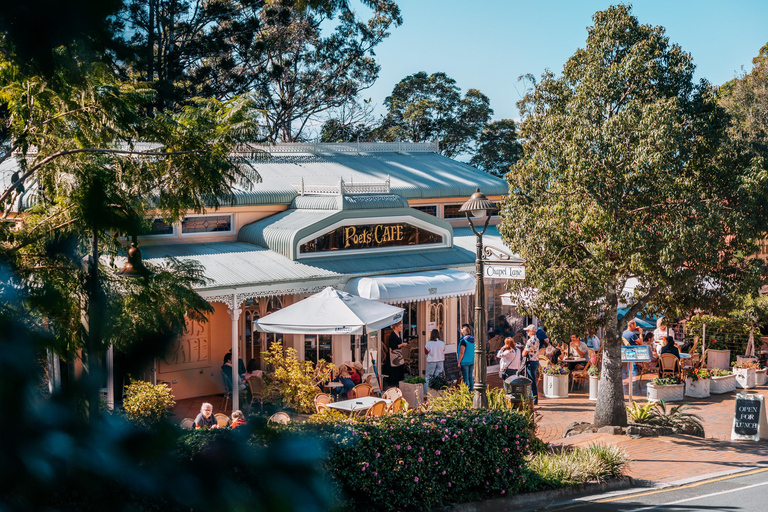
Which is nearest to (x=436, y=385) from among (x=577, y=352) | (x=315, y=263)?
(x=315, y=263)

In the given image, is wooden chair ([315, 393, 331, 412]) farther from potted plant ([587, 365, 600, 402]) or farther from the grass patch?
potted plant ([587, 365, 600, 402])

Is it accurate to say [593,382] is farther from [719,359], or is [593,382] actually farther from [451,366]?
[719,359]

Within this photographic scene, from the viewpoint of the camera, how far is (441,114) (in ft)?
136

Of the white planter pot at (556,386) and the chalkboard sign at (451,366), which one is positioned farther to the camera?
the chalkboard sign at (451,366)

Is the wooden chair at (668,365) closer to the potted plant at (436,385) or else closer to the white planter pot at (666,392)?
the white planter pot at (666,392)

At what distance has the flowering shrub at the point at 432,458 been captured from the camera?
8328mm

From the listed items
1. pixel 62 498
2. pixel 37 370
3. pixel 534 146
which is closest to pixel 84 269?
pixel 37 370

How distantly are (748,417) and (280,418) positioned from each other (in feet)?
39.4

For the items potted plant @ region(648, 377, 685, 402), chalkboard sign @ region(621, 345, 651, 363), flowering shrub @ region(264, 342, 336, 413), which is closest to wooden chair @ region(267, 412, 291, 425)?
flowering shrub @ region(264, 342, 336, 413)

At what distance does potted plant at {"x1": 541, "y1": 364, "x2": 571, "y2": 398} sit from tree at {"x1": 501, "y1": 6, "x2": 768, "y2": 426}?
12.6 feet

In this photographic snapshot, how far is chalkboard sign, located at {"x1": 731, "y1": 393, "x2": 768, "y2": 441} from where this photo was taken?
12617mm

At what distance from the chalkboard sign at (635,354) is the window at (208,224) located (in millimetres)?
9145

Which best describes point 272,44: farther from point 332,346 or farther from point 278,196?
point 332,346

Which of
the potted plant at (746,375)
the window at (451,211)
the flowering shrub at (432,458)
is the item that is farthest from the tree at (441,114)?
the flowering shrub at (432,458)
